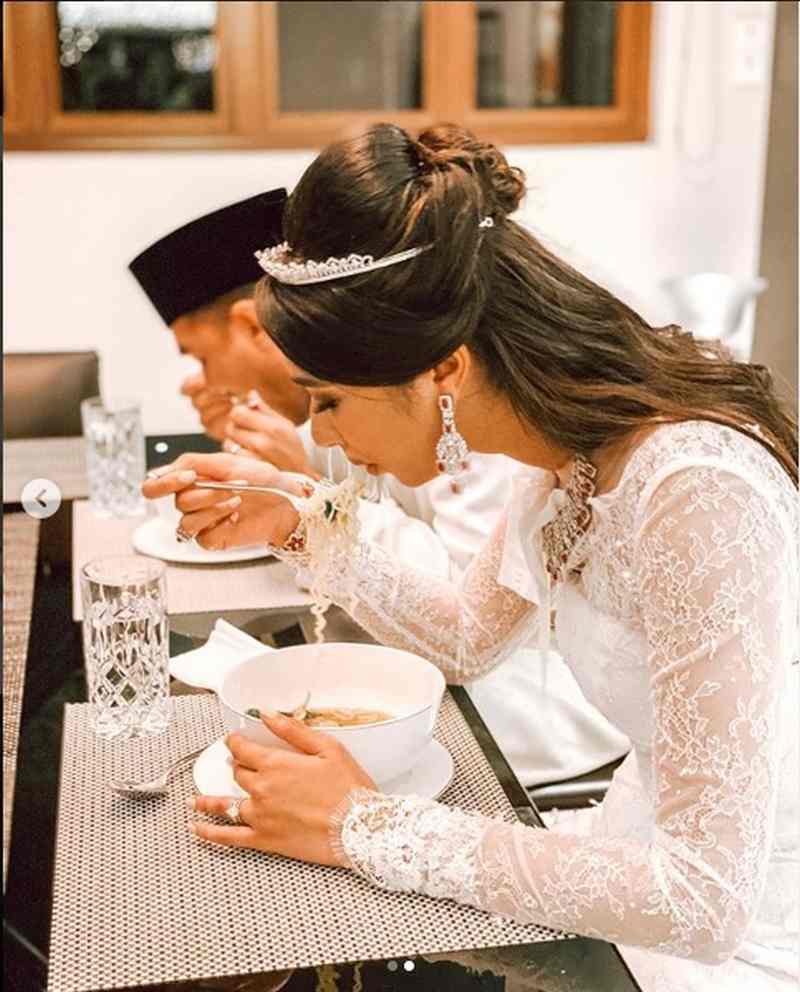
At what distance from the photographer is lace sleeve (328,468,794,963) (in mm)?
966

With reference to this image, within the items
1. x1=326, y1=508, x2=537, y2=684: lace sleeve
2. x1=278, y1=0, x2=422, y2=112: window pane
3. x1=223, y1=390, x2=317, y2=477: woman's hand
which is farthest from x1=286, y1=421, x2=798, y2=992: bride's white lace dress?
x1=278, y1=0, x2=422, y2=112: window pane

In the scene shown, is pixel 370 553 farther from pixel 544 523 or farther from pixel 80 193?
pixel 80 193

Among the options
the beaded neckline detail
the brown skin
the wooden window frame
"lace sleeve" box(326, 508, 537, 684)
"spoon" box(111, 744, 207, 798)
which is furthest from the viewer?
the wooden window frame

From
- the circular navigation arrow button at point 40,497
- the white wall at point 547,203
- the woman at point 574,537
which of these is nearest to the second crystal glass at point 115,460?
the woman at point 574,537

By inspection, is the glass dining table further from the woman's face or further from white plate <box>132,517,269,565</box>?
white plate <box>132,517,269,565</box>

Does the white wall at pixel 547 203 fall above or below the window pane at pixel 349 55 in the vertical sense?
below

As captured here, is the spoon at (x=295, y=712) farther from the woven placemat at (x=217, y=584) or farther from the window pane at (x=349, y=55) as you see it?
the window pane at (x=349, y=55)

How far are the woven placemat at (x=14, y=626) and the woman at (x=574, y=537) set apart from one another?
0.66ft

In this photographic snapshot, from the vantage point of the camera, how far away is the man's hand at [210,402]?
2305 mm

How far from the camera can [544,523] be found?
138 cm

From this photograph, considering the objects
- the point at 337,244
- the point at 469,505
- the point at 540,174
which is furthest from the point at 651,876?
the point at 540,174

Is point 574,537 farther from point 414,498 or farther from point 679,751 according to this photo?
point 414,498

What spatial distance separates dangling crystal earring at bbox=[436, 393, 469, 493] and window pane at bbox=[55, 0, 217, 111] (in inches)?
118

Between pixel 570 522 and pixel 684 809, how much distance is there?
365 mm
